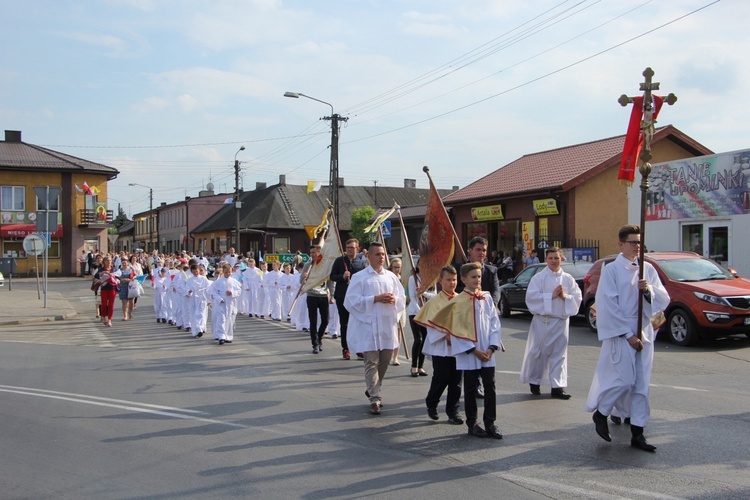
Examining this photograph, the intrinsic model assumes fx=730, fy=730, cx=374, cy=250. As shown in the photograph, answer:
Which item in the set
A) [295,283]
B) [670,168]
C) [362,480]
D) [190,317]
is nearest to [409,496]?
[362,480]

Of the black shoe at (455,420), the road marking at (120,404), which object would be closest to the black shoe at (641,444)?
the black shoe at (455,420)

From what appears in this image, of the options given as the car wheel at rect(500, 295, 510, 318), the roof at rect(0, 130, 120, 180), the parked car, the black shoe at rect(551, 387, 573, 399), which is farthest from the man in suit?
the roof at rect(0, 130, 120, 180)

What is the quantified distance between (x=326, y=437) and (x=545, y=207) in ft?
77.6

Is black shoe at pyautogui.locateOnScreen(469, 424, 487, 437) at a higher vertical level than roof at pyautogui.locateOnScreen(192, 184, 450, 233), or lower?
lower

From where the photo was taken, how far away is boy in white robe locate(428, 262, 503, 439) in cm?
660

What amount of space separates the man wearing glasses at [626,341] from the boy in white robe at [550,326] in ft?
5.88

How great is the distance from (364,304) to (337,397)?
1.31 meters

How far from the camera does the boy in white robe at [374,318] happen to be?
7840 millimetres

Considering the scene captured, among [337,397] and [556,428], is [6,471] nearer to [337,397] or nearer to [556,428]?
[337,397]

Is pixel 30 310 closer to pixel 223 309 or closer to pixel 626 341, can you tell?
pixel 223 309

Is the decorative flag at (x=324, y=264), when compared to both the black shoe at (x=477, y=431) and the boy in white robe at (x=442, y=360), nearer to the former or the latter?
the boy in white robe at (x=442, y=360)

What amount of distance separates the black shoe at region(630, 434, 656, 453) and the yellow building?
152ft

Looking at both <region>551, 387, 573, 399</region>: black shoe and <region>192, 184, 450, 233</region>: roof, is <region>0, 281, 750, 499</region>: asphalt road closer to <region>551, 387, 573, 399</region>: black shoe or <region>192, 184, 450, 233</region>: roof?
<region>551, 387, 573, 399</region>: black shoe

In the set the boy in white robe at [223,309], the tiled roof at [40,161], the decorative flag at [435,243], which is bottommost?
the boy in white robe at [223,309]
